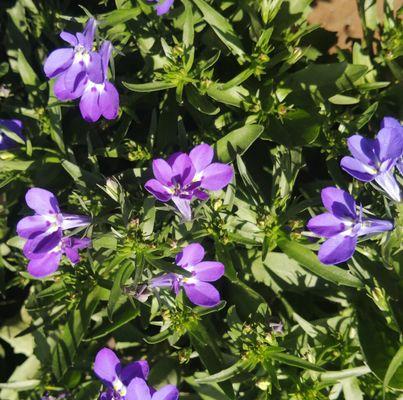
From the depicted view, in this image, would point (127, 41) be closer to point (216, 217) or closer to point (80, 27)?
point (80, 27)

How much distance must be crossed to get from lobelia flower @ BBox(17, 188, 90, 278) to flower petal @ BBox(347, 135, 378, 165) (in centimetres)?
140

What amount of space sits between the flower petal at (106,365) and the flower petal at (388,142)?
1.75m

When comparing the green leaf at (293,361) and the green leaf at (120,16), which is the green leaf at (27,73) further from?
the green leaf at (293,361)

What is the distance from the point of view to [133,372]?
2.92m

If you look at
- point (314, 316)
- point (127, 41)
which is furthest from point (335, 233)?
point (127, 41)

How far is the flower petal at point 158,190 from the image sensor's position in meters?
2.62

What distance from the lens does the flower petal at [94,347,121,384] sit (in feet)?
9.55

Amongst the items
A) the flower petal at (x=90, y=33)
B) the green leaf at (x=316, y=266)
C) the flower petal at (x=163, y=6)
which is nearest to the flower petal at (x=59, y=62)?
the flower petal at (x=90, y=33)

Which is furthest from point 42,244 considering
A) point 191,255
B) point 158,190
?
point 191,255

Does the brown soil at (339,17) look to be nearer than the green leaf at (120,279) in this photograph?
No

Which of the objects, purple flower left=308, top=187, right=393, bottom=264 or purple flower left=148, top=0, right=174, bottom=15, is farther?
purple flower left=148, top=0, right=174, bottom=15

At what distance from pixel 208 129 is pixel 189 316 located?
1130 mm

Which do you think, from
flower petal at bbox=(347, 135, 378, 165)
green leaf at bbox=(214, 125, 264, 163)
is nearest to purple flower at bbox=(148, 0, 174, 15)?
green leaf at bbox=(214, 125, 264, 163)

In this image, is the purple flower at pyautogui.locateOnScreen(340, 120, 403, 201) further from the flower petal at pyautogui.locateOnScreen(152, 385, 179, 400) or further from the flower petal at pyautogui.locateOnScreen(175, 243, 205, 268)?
the flower petal at pyautogui.locateOnScreen(152, 385, 179, 400)
